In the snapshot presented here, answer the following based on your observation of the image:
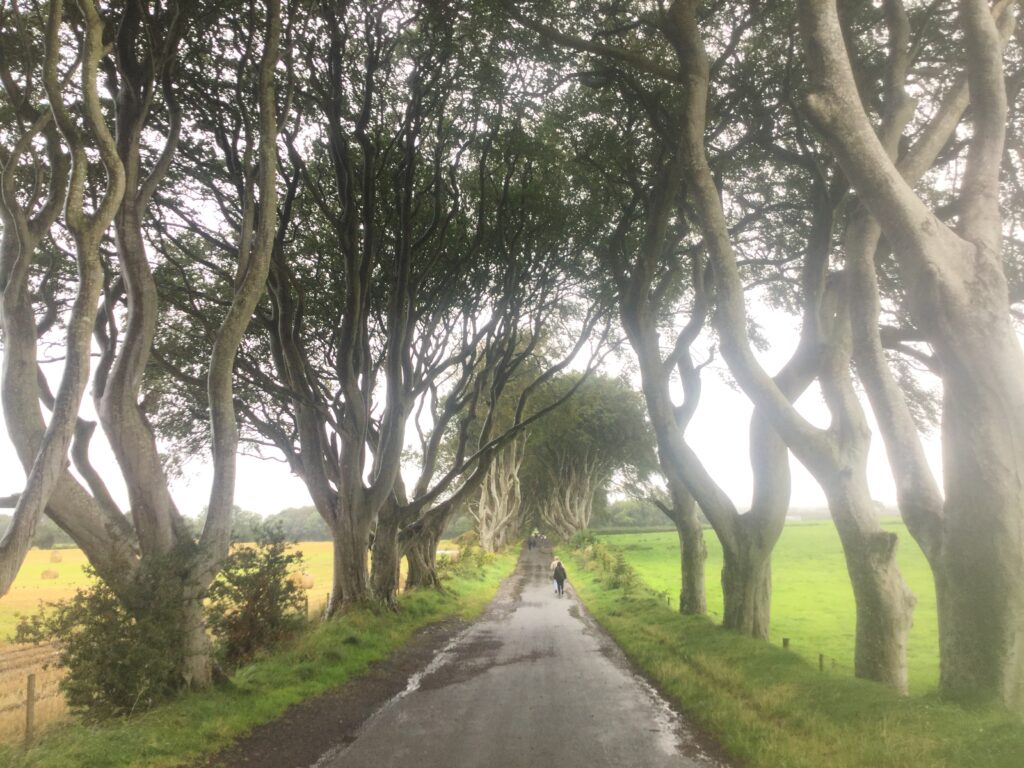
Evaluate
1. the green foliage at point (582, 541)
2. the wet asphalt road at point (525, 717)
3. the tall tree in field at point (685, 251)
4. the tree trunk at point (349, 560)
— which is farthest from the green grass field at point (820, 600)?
the tree trunk at point (349, 560)

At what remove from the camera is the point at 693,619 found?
13555 millimetres

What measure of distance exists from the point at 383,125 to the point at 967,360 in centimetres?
1241

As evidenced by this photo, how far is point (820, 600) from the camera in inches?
928

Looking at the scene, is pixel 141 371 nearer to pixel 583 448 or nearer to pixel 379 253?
pixel 379 253

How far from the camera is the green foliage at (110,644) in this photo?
7348 mm

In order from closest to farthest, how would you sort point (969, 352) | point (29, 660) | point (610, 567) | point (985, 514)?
point (985, 514)
point (969, 352)
point (29, 660)
point (610, 567)

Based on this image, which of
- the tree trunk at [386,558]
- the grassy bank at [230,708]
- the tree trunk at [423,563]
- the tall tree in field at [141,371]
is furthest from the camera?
the tree trunk at [423,563]

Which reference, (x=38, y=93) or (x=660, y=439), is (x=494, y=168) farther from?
(x=38, y=93)

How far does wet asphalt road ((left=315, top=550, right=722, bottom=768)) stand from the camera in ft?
21.0

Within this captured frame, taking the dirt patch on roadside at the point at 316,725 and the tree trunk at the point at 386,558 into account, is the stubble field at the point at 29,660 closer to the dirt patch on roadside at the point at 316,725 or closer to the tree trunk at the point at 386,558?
the tree trunk at the point at 386,558

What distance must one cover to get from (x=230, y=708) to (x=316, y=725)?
1.12 metres

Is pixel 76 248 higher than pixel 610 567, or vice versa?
pixel 76 248

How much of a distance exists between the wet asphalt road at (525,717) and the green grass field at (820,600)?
3.44 metres

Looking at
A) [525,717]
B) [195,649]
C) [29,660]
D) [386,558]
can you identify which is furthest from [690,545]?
[29,660]
